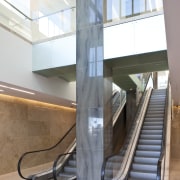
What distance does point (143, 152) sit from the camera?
24.6 ft

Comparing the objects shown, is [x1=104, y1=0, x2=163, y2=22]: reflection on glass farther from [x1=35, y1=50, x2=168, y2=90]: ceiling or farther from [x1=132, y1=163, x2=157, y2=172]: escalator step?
[x1=132, y1=163, x2=157, y2=172]: escalator step

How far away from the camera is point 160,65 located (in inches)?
297

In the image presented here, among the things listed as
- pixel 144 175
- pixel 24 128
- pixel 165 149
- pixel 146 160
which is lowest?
pixel 144 175

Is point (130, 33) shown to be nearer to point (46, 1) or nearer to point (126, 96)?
point (46, 1)

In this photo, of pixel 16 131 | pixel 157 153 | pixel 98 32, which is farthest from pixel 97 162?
pixel 16 131

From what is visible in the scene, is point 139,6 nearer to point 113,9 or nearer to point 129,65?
point 113,9

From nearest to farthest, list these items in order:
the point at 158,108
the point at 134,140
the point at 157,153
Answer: the point at 157,153 → the point at 134,140 → the point at 158,108

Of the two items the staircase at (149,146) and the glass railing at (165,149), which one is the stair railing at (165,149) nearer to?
the glass railing at (165,149)

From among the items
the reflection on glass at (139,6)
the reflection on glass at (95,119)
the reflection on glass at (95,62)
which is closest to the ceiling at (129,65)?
the reflection on glass at (95,62)

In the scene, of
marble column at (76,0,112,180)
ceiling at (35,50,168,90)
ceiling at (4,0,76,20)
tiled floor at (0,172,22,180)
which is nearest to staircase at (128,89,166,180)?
marble column at (76,0,112,180)

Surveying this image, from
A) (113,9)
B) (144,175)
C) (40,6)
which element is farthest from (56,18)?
(144,175)

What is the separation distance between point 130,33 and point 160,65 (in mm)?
1658

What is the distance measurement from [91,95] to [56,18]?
4.24m

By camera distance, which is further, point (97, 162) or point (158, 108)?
point (158, 108)
